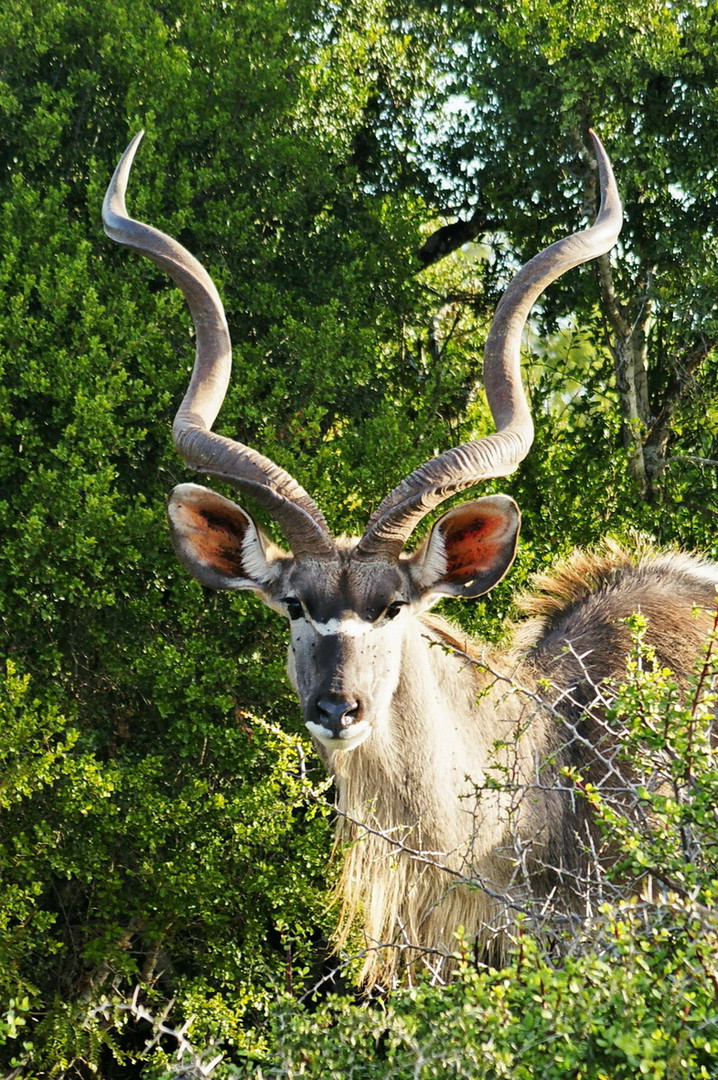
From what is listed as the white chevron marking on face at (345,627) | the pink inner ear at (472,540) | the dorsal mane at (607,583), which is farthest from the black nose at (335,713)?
the dorsal mane at (607,583)

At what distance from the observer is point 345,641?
12.1 ft

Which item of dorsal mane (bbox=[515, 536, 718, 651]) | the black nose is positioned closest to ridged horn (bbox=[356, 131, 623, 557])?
the black nose

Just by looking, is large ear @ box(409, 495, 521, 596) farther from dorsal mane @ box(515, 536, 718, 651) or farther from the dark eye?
dorsal mane @ box(515, 536, 718, 651)

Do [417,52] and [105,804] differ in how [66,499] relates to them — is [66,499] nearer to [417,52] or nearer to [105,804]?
[105,804]

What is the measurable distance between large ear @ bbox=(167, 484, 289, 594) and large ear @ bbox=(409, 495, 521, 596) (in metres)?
0.45

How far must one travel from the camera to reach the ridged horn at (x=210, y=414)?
3.93m

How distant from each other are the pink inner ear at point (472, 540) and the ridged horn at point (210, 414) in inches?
14.6

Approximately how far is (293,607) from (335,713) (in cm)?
48

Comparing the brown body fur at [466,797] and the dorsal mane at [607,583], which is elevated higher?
A: the dorsal mane at [607,583]

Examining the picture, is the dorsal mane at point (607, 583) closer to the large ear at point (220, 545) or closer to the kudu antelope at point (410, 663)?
the kudu antelope at point (410, 663)

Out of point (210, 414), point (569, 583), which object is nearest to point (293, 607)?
point (210, 414)

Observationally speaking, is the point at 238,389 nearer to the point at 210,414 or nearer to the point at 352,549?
the point at 210,414

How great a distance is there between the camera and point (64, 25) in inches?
235

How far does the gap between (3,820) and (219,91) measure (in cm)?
334
